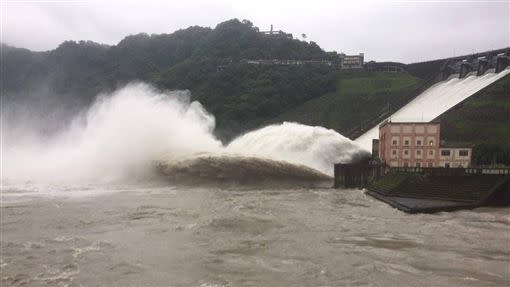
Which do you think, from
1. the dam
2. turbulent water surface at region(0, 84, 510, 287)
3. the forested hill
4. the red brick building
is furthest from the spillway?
turbulent water surface at region(0, 84, 510, 287)

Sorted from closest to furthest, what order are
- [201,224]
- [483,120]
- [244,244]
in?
[244,244], [201,224], [483,120]

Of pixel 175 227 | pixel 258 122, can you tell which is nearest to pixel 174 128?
pixel 175 227

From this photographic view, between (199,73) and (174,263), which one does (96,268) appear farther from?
(199,73)

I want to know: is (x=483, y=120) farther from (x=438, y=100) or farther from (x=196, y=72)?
(x=196, y=72)

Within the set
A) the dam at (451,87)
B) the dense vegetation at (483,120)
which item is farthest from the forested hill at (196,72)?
the dense vegetation at (483,120)

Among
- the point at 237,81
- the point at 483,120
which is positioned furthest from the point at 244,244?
the point at 237,81

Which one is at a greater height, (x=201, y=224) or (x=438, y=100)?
(x=438, y=100)

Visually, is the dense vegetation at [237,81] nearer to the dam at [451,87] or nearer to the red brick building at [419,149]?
the red brick building at [419,149]
